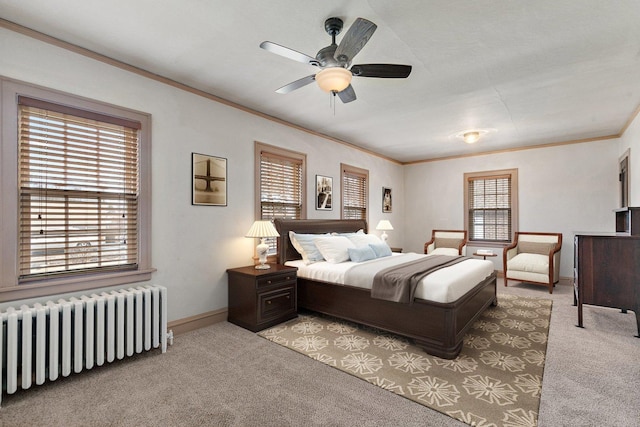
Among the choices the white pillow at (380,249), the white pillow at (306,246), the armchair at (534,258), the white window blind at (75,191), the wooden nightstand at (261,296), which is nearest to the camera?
the white window blind at (75,191)

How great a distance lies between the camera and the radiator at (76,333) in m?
2.18

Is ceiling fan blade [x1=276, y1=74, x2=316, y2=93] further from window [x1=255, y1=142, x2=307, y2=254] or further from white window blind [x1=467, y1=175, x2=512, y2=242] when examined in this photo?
white window blind [x1=467, y1=175, x2=512, y2=242]

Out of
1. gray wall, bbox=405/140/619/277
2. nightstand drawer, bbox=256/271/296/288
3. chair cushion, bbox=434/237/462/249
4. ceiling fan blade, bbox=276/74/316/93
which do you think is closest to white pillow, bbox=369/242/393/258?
nightstand drawer, bbox=256/271/296/288

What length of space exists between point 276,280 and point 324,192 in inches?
86.4

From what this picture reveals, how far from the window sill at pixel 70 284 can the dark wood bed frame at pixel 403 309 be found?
1.81 metres

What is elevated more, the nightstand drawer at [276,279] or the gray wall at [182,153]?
the gray wall at [182,153]

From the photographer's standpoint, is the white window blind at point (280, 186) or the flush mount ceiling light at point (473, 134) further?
the flush mount ceiling light at point (473, 134)

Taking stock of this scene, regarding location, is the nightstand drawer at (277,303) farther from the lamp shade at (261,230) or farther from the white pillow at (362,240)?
the white pillow at (362,240)

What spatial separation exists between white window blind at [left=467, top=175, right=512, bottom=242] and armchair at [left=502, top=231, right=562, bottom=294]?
552mm

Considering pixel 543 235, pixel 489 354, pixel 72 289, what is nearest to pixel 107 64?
pixel 72 289

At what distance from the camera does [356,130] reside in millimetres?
5199

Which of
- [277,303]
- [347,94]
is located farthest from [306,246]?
[347,94]

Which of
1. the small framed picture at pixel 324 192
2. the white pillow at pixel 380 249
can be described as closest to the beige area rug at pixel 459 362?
the white pillow at pixel 380 249

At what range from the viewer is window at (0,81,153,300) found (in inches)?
95.7
